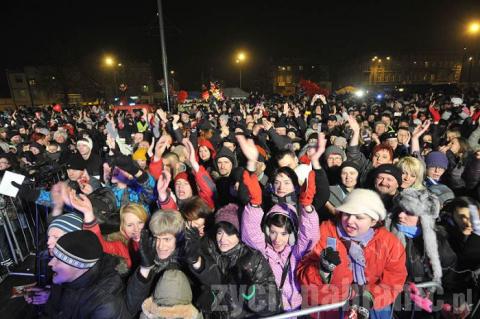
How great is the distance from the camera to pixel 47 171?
5836 mm

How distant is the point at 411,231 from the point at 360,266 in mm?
772

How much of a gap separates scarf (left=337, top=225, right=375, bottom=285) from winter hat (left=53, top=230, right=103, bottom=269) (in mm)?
2173

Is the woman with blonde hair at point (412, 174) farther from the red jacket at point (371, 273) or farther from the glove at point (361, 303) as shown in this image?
the glove at point (361, 303)

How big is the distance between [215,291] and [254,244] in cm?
59

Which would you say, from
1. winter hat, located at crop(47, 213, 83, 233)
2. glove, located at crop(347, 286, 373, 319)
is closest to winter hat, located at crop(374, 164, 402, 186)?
glove, located at crop(347, 286, 373, 319)

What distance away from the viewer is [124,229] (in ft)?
10.4

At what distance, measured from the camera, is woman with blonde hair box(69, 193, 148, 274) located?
2.96m

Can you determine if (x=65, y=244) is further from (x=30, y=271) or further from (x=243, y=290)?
(x=30, y=271)

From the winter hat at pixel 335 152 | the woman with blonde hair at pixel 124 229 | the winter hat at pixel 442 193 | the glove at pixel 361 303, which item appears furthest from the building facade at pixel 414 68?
the woman with blonde hair at pixel 124 229

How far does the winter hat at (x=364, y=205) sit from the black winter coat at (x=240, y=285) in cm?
92

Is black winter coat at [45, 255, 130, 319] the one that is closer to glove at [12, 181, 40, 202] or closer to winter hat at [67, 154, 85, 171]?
glove at [12, 181, 40, 202]

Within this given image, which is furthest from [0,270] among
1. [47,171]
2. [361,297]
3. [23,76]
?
[23,76]

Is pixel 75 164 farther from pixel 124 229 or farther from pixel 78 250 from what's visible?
pixel 78 250

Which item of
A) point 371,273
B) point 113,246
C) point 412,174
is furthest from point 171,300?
point 412,174
